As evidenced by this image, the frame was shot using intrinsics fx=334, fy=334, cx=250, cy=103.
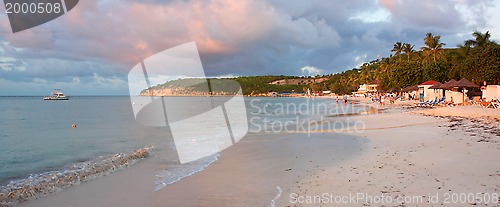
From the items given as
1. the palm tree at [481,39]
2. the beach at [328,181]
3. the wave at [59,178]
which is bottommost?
the wave at [59,178]

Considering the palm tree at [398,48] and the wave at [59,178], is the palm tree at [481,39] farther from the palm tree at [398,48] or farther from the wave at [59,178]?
the wave at [59,178]

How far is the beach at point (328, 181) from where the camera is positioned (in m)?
5.77

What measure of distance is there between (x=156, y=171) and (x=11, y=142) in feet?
41.8

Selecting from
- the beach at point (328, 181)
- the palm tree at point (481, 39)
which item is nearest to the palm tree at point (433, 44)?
the palm tree at point (481, 39)

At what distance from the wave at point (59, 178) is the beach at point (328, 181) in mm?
405

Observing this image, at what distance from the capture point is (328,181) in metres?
7.00

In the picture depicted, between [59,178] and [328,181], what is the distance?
22.5 ft

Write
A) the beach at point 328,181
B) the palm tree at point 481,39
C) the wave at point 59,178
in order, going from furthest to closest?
the palm tree at point 481,39 → the wave at point 59,178 → the beach at point 328,181

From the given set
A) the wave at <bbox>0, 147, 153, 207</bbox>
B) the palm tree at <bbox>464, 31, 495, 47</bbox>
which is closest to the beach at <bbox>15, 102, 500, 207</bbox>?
the wave at <bbox>0, 147, 153, 207</bbox>

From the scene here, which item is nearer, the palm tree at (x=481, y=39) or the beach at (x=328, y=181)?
the beach at (x=328, y=181)

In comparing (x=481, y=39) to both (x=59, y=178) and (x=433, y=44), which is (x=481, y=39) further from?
(x=59, y=178)

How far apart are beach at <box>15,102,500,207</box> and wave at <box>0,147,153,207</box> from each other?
405mm

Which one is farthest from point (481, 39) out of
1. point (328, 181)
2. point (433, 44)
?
point (328, 181)

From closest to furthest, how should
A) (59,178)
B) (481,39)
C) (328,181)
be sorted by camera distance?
(328,181) → (59,178) → (481,39)
